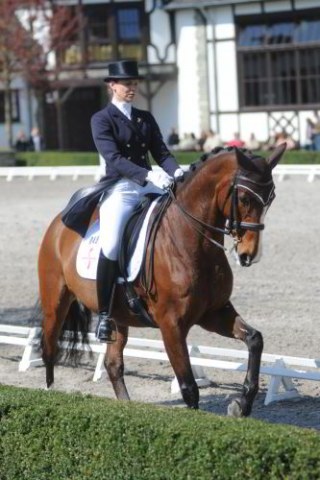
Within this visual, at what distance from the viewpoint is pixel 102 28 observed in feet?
153

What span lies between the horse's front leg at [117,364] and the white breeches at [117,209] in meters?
1.02

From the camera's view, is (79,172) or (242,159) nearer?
(242,159)

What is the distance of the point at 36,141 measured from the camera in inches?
1737

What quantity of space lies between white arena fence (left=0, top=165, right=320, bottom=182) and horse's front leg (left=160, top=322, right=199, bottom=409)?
19.3m

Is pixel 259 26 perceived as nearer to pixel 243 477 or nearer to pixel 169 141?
pixel 169 141

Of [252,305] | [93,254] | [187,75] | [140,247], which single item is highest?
[187,75]

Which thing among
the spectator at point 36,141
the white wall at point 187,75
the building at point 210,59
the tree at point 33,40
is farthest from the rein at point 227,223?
the spectator at point 36,141

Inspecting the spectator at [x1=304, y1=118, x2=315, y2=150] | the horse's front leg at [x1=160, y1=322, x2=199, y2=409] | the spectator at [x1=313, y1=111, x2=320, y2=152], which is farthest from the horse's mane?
the spectator at [x1=304, y1=118, x2=315, y2=150]

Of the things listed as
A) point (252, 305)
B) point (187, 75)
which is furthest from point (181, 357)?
point (187, 75)

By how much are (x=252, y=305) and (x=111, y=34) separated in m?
32.8

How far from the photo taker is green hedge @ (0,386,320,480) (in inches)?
244

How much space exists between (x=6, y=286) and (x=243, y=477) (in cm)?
1073

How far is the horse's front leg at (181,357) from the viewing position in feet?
28.4

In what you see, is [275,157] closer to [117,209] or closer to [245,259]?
[245,259]
